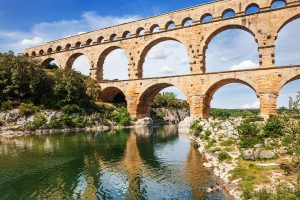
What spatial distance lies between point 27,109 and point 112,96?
63.3 feet

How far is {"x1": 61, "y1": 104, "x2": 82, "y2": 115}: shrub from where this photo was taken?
150 feet

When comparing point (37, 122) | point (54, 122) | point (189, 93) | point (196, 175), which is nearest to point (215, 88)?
point (189, 93)

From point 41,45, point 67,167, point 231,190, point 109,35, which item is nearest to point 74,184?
point 67,167

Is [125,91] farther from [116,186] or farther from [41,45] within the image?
[116,186]

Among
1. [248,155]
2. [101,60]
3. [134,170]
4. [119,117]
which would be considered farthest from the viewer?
[101,60]

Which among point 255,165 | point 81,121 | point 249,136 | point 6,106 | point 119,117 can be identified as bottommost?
point 255,165

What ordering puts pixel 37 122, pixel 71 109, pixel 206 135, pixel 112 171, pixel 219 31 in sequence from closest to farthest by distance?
1. pixel 112 171
2. pixel 206 135
3. pixel 37 122
4. pixel 219 31
5. pixel 71 109

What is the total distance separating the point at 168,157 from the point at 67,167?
780 cm

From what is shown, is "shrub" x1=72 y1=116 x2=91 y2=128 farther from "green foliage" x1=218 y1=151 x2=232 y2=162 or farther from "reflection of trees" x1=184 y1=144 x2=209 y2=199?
"green foliage" x1=218 y1=151 x2=232 y2=162

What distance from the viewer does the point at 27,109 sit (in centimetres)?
4350

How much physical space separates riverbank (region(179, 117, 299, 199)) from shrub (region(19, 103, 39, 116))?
27465 millimetres

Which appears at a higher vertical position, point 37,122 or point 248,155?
point 37,122

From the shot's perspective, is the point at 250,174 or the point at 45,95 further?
the point at 45,95

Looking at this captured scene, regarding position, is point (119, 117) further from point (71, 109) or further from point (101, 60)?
point (101, 60)
